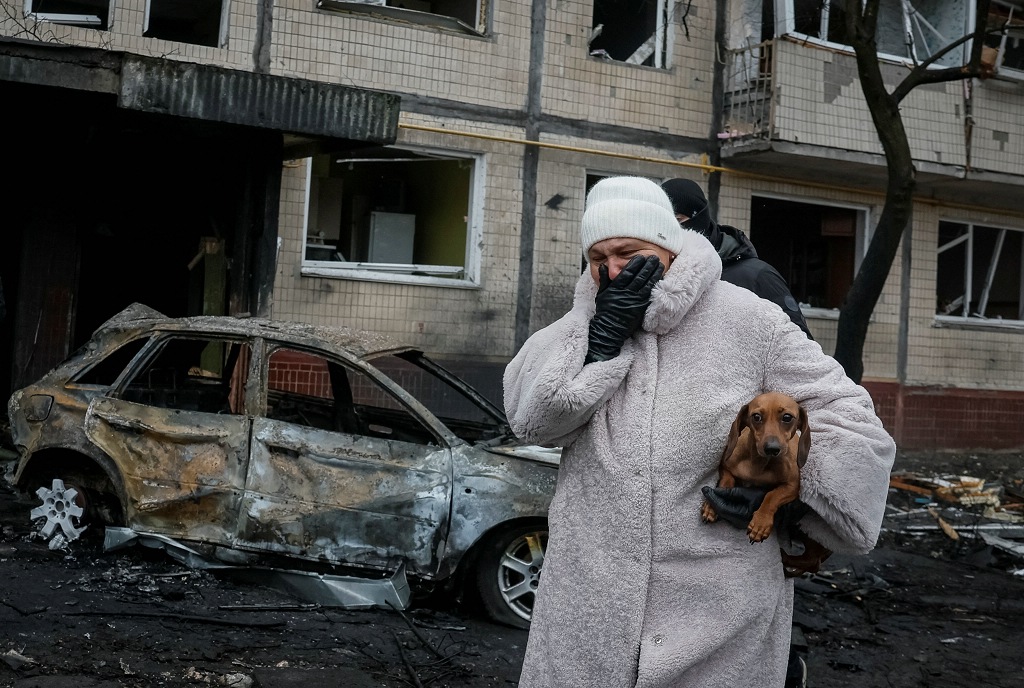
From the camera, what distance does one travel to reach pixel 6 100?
8531 mm

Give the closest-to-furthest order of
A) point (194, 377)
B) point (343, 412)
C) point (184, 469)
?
1. point (184, 469)
2. point (343, 412)
3. point (194, 377)

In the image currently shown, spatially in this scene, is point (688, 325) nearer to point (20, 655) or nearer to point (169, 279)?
point (20, 655)

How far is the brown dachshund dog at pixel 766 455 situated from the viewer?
2.01m

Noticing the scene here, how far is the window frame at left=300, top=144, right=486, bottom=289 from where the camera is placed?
37.1 ft

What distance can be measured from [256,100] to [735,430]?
6.84 metres

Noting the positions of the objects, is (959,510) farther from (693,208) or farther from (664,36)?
(693,208)

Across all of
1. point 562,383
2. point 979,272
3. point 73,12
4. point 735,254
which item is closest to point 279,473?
point 735,254

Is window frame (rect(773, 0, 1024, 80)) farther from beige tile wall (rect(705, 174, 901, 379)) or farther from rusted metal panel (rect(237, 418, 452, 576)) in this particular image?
rusted metal panel (rect(237, 418, 452, 576))

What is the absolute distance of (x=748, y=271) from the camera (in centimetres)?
340

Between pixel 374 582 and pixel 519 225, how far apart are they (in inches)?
266

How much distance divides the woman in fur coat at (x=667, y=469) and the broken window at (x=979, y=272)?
1300 cm

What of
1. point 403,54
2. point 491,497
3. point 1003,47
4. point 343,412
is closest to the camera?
point 491,497

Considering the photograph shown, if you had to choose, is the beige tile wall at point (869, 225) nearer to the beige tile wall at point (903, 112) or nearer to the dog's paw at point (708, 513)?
the beige tile wall at point (903, 112)

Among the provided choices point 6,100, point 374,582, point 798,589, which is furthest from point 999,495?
point 6,100
